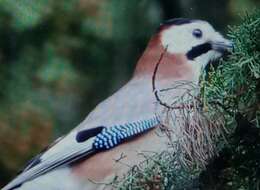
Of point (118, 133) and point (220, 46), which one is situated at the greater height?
point (220, 46)

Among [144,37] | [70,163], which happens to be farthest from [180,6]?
[70,163]

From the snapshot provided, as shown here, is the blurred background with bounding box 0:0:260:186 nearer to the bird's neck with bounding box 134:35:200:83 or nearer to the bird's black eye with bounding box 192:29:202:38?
the bird's neck with bounding box 134:35:200:83

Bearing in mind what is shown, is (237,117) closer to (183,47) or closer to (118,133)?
(118,133)

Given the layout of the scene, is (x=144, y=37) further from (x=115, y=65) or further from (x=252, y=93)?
(x=252, y=93)

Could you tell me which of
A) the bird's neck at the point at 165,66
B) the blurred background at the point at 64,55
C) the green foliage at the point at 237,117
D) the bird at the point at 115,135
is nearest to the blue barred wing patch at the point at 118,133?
the bird at the point at 115,135

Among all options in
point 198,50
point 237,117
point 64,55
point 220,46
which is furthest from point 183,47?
point 237,117

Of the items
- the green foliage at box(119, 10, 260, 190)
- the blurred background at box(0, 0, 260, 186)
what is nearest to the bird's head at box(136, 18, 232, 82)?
the blurred background at box(0, 0, 260, 186)
